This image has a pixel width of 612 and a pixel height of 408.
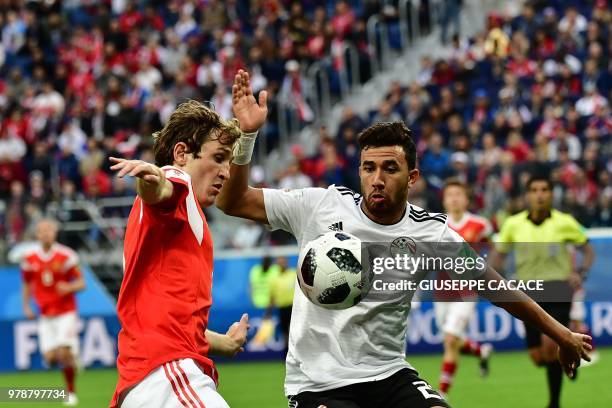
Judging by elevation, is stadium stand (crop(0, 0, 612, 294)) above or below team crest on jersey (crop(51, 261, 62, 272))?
above

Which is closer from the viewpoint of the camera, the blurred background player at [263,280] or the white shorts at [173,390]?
the white shorts at [173,390]

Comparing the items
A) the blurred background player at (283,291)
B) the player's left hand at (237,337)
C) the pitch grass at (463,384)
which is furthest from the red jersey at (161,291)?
the blurred background player at (283,291)

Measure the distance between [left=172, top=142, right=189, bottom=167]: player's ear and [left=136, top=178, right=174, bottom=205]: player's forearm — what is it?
498mm

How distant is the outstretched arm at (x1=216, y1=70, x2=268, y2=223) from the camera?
5871mm

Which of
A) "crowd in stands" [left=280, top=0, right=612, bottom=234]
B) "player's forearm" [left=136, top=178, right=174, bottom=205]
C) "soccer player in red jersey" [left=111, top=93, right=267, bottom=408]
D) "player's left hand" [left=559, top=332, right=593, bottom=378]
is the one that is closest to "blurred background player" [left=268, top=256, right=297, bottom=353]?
"crowd in stands" [left=280, top=0, right=612, bottom=234]

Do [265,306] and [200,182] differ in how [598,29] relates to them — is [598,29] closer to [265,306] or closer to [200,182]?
[265,306]

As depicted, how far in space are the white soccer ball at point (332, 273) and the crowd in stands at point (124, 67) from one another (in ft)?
46.1

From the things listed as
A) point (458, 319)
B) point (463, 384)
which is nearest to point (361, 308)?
point (458, 319)

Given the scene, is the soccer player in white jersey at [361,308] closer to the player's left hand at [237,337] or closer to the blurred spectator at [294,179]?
the player's left hand at [237,337]

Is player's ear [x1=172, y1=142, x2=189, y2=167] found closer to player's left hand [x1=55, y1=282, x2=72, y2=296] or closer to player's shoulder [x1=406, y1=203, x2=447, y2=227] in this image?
player's shoulder [x1=406, y1=203, x2=447, y2=227]

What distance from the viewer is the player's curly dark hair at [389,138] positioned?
227 inches

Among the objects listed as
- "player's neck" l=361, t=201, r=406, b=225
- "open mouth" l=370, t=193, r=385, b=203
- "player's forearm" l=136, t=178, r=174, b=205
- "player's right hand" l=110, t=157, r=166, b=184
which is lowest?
"player's neck" l=361, t=201, r=406, b=225

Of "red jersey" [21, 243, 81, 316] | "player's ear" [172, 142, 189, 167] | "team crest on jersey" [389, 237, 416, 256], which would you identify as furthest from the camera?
"red jersey" [21, 243, 81, 316]

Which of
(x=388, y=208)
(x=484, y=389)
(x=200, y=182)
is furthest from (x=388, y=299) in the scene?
(x=484, y=389)
